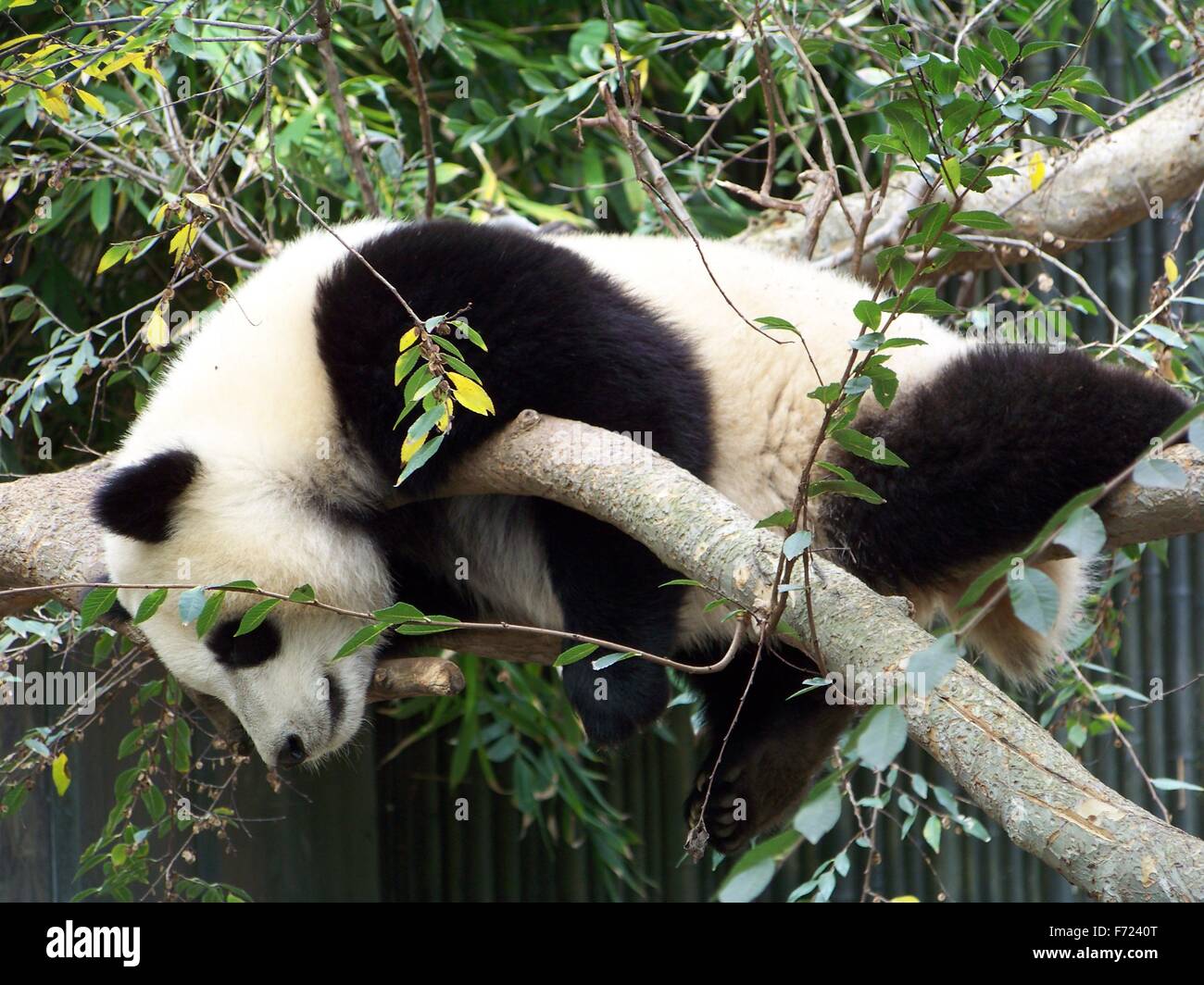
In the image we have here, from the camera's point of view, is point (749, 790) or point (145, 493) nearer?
point (145, 493)

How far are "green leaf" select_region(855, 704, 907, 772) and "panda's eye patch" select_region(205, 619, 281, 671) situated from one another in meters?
1.37

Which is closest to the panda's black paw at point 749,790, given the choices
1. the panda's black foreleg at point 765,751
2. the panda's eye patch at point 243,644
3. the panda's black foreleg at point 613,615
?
the panda's black foreleg at point 765,751

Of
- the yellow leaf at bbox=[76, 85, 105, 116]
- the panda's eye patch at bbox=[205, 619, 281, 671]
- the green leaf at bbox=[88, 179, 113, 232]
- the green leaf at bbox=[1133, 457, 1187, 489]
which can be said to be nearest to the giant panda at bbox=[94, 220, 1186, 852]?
the panda's eye patch at bbox=[205, 619, 281, 671]

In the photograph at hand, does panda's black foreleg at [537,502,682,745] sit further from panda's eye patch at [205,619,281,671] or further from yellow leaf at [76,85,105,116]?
yellow leaf at [76,85,105,116]

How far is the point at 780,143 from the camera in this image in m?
4.25

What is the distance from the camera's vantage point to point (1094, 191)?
297cm

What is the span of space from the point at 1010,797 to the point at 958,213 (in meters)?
0.57

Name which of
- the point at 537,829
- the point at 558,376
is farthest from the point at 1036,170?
the point at 537,829

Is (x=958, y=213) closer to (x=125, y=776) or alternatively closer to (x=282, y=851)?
(x=125, y=776)

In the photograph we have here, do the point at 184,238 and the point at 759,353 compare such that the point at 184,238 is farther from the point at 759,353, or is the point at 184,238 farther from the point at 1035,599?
the point at 1035,599

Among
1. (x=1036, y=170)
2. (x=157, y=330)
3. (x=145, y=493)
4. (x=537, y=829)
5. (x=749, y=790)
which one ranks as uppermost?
(x=1036, y=170)

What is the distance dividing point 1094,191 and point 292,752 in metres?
2.26

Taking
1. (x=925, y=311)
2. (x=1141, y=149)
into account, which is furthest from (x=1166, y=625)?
(x=925, y=311)
